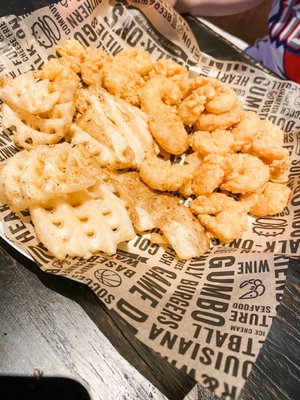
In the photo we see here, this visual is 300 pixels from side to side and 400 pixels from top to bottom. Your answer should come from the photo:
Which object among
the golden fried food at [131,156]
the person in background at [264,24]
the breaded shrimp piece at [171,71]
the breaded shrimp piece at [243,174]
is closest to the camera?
the golden fried food at [131,156]

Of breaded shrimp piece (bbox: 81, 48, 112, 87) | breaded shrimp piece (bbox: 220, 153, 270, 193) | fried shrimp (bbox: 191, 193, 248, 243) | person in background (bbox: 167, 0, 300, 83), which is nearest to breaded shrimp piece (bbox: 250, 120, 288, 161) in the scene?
breaded shrimp piece (bbox: 220, 153, 270, 193)

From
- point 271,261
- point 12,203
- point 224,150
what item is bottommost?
point 271,261

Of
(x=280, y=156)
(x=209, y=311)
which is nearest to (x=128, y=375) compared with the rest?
(x=209, y=311)

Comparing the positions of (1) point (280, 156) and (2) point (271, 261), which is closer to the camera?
(2) point (271, 261)

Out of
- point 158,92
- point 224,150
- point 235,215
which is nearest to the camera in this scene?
point 235,215

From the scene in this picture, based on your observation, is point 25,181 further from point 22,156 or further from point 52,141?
point 52,141

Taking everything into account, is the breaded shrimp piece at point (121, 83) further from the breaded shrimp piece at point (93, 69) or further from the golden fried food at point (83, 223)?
the golden fried food at point (83, 223)

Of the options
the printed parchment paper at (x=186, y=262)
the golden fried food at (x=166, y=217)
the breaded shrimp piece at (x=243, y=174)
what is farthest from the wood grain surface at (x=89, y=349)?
the breaded shrimp piece at (x=243, y=174)
